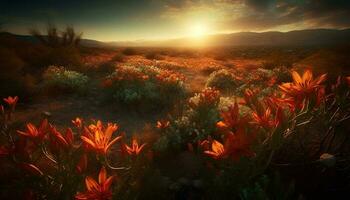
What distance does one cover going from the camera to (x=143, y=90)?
7141 mm

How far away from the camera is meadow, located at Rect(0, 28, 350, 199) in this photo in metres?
2.03

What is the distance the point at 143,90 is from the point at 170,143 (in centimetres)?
311

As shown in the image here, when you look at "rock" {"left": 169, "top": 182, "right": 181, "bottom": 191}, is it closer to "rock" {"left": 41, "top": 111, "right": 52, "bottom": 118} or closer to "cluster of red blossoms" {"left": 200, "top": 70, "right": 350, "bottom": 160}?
"cluster of red blossoms" {"left": 200, "top": 70, "right": 350, "bottom": 160}

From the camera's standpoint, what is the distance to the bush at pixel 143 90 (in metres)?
6.81

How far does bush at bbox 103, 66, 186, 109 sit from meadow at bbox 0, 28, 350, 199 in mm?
28

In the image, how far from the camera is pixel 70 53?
14.0m

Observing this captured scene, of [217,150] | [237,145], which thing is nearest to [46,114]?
[217,150]

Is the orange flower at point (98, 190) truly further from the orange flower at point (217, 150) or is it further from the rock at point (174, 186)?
the rock at point (174, 186)

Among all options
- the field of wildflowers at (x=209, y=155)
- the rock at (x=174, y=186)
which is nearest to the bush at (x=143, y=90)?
the field of wildflowers at (x=209, y=155)

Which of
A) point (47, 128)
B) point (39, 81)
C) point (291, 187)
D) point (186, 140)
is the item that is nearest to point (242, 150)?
point (291, 187)

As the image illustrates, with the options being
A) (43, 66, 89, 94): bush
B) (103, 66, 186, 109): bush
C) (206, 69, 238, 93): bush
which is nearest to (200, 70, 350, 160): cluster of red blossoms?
(103, 66, 186, 109): bush

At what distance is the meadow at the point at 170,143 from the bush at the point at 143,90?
28mm

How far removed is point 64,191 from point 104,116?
441 centimetres

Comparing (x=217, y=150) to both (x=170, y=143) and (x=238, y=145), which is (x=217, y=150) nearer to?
(x=238, y=145)
